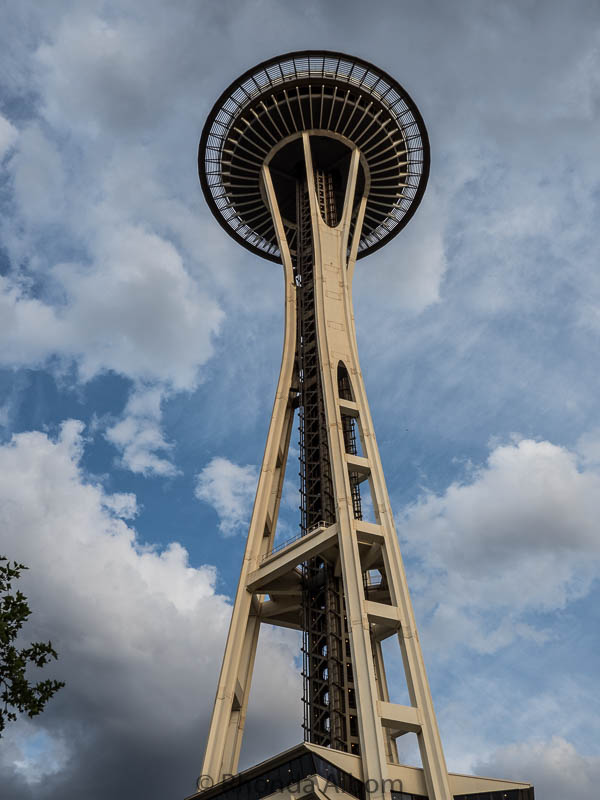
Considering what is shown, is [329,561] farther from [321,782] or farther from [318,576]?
[321,782]

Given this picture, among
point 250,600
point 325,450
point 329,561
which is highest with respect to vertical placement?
point 325,450

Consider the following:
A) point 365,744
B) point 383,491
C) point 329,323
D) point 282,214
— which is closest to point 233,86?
point 282,214

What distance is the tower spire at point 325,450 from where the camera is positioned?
3456 cm

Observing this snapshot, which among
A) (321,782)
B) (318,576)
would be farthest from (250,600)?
(321,782)

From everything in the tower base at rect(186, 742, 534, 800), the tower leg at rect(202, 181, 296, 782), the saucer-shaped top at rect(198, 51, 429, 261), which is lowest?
the tower base at rect(186, 742, 534, 800)

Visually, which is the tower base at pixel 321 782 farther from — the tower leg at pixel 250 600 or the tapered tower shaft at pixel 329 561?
the tower leg at pixel 250 600

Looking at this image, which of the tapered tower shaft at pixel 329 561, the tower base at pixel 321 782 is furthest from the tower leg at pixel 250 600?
the tower base at pixel 321 782

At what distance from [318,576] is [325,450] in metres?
8.01

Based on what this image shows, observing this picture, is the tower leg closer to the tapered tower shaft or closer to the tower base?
the tapered tower shaft

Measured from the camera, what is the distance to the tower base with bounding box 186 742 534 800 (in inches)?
1229

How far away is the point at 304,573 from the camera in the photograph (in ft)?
148

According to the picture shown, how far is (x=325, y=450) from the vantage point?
1913 inches

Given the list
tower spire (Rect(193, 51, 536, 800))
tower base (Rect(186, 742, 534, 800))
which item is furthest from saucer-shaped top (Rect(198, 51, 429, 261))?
tower base (Rect(186, 742, 534, 800))

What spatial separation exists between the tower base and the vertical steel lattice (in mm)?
5487
